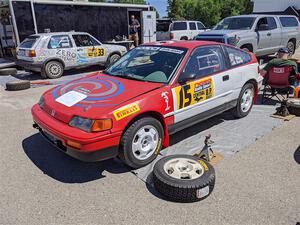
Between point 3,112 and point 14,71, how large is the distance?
513 cm

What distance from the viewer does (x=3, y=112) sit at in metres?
6.10

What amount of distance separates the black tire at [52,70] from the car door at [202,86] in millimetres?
6750

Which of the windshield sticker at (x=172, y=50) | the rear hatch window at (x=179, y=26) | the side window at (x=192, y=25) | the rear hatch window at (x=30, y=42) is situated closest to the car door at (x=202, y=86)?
the windshield sticker at (x=172, y=50)

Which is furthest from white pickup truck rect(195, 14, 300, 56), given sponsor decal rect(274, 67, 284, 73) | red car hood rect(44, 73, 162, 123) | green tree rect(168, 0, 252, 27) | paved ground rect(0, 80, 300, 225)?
green tree rect(168, 0, 252, 27)

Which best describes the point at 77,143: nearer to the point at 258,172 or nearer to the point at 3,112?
the point at 258,172

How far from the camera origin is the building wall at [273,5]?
35638 millimetres

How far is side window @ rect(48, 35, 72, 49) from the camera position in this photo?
30.7 ft

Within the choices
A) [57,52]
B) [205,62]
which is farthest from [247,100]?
[57,52]

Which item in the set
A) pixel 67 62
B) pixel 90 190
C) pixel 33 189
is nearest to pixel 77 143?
pixel 90 190

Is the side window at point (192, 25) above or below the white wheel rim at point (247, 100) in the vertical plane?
above

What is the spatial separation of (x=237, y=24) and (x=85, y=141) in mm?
9252

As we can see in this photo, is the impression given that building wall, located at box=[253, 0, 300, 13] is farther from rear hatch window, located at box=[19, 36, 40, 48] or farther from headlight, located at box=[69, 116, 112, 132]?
headlight, located at box=[69, 116, 112, 132]

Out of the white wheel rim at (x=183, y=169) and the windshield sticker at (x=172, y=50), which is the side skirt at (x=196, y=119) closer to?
the white wheel rim at (x=183, y=169)

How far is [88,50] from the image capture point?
33.5 ft
